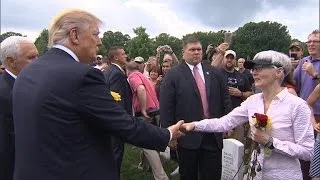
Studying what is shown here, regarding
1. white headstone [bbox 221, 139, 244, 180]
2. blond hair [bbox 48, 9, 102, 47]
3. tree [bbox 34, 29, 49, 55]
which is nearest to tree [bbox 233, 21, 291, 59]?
tree [bbox 34, 29, 49, 55]

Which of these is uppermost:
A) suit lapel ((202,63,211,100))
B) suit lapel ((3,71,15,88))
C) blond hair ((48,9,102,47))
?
blond hair ((48,9,102,47))

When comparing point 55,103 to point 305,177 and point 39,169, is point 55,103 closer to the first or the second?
point 39,169

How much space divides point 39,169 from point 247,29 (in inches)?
3529

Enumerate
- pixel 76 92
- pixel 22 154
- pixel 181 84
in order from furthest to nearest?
pixel 181 84 → pixel 22 154 → pixel 76 92

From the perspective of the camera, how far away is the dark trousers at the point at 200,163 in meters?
5.71

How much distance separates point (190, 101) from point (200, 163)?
2.72 feet

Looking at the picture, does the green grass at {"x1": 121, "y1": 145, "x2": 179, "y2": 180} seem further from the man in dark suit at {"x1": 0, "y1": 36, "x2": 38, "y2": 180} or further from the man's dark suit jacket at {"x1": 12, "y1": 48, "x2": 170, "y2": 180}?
the man's dark suit jacket at {"x1": 12, "y1": 48, "x2": 170, "y2": 180}

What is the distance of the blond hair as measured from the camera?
295 centimetres

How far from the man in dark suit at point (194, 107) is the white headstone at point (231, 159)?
0.28m

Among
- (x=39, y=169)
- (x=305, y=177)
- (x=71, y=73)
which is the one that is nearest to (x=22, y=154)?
(x=39, y=169)

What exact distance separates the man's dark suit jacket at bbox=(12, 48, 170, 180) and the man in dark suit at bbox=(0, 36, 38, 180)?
3.21 feet

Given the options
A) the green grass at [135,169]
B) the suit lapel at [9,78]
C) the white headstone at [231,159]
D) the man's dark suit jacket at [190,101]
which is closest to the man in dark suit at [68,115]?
the suit lapel at [9,78]

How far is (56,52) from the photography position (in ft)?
9.74

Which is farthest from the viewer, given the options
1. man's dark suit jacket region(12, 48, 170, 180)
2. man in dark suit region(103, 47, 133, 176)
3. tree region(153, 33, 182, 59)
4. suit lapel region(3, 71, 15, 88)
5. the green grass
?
tree region(153, 33, 182, 59)
